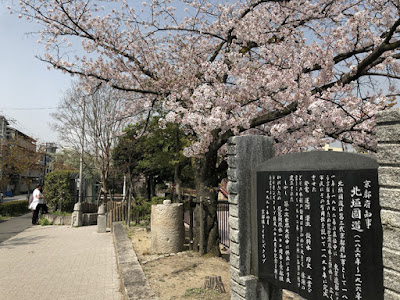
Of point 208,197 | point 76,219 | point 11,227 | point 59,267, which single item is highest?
point 208,197

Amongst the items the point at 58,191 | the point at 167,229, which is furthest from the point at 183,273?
the point at 58,191

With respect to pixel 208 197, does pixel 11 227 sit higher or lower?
lower

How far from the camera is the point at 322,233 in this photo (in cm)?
273

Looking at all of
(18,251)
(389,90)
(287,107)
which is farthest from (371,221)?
(18,251)

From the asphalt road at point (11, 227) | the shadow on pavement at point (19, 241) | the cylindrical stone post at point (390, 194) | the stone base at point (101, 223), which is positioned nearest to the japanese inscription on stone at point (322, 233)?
the cylindrical stone post at point (390, 194)

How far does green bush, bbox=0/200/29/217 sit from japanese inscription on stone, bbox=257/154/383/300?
18.2 metres

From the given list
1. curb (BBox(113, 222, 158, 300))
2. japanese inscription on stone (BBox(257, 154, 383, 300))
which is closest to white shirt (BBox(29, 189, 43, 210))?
curb (BBox(113, 222, 158, 300))

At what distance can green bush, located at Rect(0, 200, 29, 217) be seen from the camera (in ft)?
55.6

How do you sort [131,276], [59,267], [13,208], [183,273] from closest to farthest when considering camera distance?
[131,276]
[183,273]
[59,267]
[13,208]

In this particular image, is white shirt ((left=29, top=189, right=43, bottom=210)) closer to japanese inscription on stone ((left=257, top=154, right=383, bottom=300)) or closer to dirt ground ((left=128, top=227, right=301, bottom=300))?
dirt ground ((left=128, top=227, right=301, bottom=300))

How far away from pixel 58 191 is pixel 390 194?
55.6ft

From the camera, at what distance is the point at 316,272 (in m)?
2.79

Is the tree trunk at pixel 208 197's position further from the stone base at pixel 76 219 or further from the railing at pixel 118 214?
the stone base at pixel 76 219

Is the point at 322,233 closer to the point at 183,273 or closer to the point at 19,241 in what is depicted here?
the point at 183,273
